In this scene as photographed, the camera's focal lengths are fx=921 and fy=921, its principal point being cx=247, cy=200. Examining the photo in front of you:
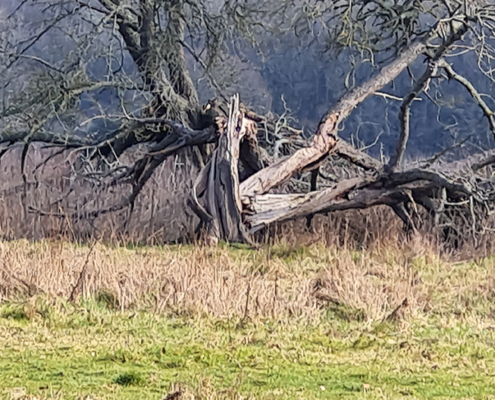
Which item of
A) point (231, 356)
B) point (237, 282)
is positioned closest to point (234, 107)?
point (237, 282)

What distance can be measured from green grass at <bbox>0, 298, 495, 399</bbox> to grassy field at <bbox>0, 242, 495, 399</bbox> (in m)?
0.02

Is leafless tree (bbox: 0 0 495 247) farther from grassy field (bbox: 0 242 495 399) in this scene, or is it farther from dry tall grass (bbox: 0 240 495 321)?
grassy field (bbox: 0 242 495 399)

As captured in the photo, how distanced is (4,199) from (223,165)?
466cm

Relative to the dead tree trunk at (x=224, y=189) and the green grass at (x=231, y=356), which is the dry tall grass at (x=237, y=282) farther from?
the dead tree trunk at (x=224, y=189)

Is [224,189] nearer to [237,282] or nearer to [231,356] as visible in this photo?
[237,282]

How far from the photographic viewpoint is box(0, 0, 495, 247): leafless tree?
14766mm

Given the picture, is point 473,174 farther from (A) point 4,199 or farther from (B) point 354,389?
(B) point 354,389

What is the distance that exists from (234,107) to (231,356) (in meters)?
8.15

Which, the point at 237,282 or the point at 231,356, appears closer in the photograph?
the point at 231,356

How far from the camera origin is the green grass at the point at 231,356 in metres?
6.03

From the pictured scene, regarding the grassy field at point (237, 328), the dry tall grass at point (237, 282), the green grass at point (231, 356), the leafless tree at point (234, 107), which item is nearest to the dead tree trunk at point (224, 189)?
the leafless tree at point (234, 107)

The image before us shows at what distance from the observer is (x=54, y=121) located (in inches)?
701

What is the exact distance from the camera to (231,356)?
276 inches

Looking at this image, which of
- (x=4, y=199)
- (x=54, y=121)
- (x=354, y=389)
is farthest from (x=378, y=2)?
(x=354, y=389)
